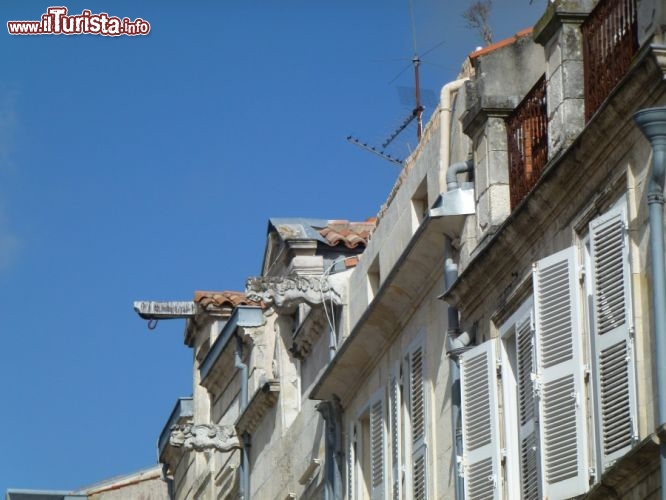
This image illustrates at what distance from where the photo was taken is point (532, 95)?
2100cm

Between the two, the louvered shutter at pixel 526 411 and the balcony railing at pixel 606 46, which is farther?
the louvered shutter at pixel 526 411

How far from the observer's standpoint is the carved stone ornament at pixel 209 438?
117 feet

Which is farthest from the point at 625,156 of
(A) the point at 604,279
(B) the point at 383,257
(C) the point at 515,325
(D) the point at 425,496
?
(B) the point at 383,257

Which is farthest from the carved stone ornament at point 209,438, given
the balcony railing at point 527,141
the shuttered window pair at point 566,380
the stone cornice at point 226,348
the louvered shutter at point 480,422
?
the shuttered window pair at point 566,380

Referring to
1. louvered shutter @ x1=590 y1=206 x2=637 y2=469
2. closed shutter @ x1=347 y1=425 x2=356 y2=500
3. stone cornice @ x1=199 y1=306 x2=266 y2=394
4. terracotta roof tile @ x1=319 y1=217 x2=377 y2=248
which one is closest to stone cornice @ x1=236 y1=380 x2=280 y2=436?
stone cornice @ x1=199 y1=306 x2=266 y2=394

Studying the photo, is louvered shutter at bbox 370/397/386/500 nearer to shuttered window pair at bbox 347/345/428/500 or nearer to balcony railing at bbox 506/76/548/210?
shuttered window pair at bbox 347/345/428/500

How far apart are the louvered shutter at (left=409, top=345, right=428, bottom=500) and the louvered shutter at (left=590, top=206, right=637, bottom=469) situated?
20.2 feet

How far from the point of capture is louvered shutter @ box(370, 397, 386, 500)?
1011 inches

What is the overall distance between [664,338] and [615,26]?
3.58 m

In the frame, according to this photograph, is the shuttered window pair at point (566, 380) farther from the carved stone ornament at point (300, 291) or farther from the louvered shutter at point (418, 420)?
the carved stone ornament at point (300, 291)

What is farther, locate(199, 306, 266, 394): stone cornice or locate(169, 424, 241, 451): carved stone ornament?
locate(169, 424, 241, 451): carved stone ornament

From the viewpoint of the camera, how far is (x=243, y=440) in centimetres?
3559

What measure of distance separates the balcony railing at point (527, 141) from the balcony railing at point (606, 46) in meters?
1.14

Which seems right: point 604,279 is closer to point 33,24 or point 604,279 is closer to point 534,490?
point 534,490
